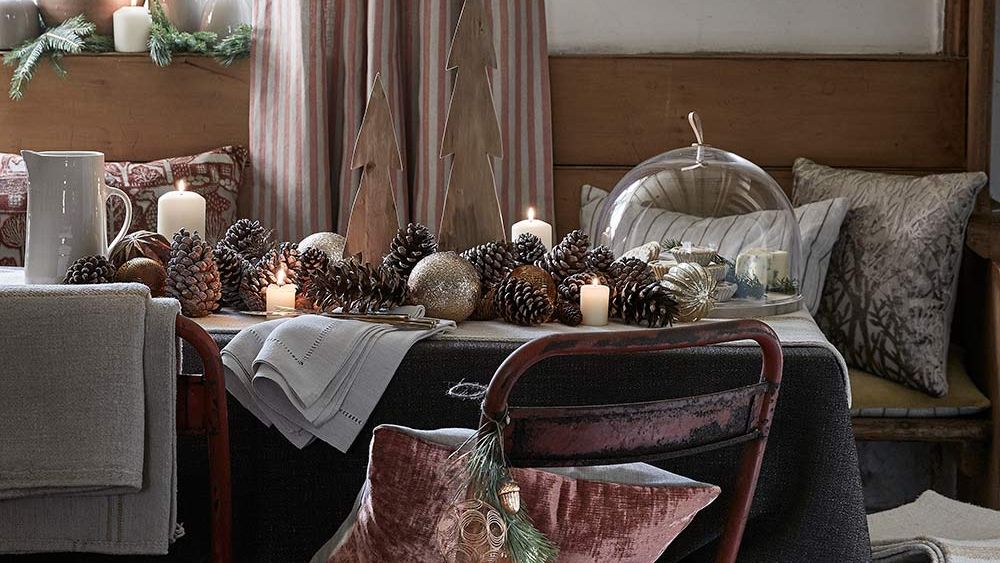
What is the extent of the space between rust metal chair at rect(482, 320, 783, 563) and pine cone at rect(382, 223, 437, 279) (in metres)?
0.60

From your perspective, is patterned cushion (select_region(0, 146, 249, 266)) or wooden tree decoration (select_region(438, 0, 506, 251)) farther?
patterned cushion (select_region(0, 146, 249, 266))

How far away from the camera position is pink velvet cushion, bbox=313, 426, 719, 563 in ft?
3.11

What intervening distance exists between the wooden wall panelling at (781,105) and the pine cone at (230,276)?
137 centimetres

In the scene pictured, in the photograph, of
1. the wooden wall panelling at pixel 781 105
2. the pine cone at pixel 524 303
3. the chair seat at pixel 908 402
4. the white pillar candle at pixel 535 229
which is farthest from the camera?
the wooden wall panelling at pixel 781 105

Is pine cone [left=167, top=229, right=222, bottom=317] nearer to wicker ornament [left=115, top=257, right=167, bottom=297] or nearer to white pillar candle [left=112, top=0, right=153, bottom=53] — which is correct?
wicker ornament [left=115, top=257, right=167, bottom=297]

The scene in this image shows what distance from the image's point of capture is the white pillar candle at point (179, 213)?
1693 mm

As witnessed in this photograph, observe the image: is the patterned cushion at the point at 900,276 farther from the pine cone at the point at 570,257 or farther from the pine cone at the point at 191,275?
the pine cone at the point at 191,275

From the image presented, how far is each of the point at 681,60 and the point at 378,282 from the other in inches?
58.7

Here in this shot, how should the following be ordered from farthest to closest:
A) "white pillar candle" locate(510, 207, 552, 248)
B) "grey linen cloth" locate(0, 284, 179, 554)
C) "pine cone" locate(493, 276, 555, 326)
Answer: "white pillar candle" locate(510, 207, 552, 248) < "pine cone" locate(493, 276, 555, 326) < "grey linen cloth" locate(0, 284, 179, 554)

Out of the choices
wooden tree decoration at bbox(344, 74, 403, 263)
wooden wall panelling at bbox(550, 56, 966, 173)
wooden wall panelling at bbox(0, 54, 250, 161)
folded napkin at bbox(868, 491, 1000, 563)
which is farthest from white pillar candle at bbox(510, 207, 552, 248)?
wooden wall panelling at bbox(0, 54, 250, 161)

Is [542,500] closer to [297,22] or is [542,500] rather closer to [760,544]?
[760,544]

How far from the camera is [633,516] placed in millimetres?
970

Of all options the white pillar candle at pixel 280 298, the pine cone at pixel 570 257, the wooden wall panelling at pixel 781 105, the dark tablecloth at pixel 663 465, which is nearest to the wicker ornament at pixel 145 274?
the white pillar candle at pixel 280 298

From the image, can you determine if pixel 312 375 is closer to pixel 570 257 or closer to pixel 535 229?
pixel 570 257
